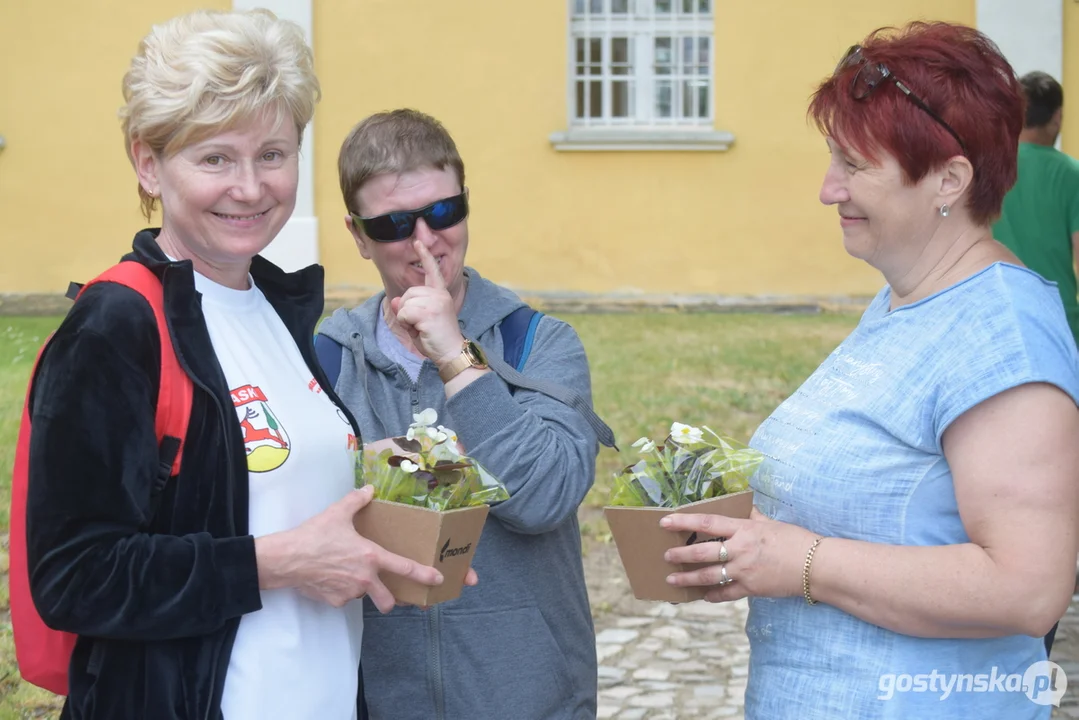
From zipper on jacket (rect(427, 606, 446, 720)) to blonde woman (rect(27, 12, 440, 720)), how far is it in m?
0.17

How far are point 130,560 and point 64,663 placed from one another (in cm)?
29

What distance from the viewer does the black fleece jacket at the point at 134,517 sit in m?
1.88

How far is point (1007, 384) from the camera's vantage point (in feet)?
6.55

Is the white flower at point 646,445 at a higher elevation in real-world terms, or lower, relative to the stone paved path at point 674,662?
higher

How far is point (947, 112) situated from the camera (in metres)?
2.15

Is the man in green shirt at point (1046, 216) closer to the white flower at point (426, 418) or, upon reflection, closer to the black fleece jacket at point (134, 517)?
the white flower at point (426, 418)

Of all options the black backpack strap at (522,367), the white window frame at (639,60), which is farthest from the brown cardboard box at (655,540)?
the white window frame at (639,60)

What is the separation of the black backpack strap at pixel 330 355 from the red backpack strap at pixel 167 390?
591 millimetres

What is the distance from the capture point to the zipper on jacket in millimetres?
2428

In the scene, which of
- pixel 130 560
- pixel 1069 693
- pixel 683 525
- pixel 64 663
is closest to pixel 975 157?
pixel 683 525

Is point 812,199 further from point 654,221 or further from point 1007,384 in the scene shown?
point 1007,384

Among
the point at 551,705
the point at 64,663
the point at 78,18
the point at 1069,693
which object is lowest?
the point at 1069,693
